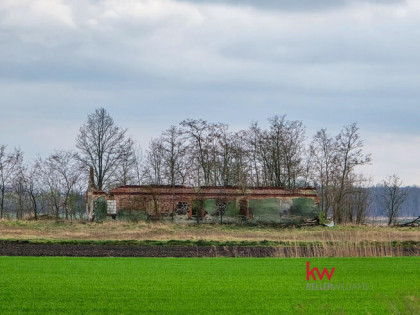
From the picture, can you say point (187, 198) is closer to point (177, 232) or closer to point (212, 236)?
point (177, 232)

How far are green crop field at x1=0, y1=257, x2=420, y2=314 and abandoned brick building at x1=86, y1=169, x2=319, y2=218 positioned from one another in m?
30.1

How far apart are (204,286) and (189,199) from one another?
134ft

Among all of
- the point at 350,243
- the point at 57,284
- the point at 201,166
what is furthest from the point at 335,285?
the point at 201,166

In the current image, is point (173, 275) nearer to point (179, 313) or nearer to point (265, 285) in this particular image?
point (265, 285)

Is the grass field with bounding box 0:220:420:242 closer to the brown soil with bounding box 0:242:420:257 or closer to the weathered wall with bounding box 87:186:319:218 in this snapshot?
the weathered wall with bounding box 87:186:319:218

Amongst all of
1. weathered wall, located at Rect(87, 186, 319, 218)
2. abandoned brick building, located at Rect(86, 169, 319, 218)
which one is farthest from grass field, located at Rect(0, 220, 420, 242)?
weathered wall, located at Rect(87, 186, 319, 218)

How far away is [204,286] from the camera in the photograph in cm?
2086

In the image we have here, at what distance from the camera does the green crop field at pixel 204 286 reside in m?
16.6

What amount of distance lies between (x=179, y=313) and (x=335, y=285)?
7301 mm

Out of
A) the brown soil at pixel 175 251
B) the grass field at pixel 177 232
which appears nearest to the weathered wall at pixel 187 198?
the grass field at pixel 177 232

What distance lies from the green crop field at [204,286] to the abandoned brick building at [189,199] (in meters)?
30.1

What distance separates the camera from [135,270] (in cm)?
2600

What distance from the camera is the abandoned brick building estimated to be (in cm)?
6134

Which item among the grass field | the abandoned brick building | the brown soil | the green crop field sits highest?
the abandoned brick building
